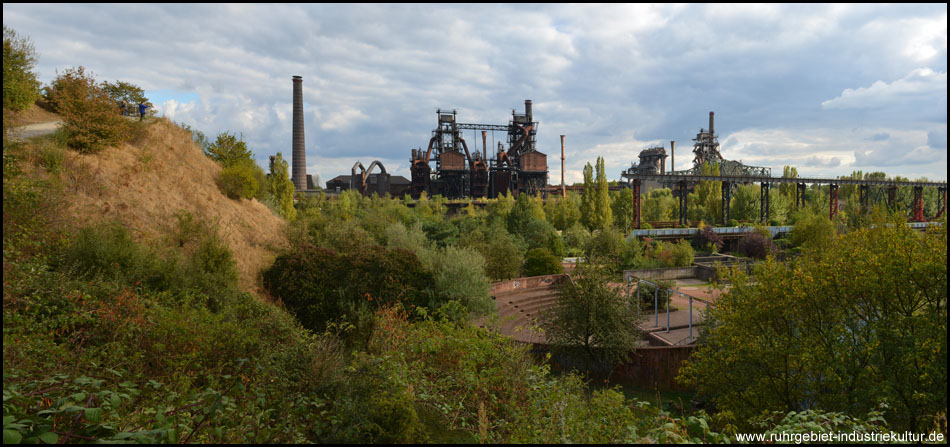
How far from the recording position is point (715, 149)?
91.6 m

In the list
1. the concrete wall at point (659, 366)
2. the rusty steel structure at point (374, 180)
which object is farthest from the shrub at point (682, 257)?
the rusty steel structure at point (374, 180)

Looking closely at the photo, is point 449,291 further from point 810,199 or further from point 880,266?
point 810,199

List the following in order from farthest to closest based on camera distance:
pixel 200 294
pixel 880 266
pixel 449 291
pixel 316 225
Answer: pixel 316 225
pixel 449 291
pixel 200 294
pixel 880 266

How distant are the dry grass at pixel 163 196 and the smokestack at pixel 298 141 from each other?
26.9 m

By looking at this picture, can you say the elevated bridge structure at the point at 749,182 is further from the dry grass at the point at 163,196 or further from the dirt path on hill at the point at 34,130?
the dirt path on hill at the point at 34,130

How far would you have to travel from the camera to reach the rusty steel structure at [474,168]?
73.8 m

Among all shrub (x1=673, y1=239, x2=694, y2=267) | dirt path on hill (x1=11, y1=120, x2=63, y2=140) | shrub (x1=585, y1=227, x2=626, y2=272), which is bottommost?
shrub (x1=673, y1=239, x2=694, y2=267)

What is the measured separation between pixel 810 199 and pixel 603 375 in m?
76.4

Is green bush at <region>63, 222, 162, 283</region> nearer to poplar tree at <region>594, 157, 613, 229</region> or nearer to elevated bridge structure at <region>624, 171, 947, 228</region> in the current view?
poplar tree at <region>594, 157, 613, 229</region>

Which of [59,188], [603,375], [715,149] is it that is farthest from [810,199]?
[59,188]

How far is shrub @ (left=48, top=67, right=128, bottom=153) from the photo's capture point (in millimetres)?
17984

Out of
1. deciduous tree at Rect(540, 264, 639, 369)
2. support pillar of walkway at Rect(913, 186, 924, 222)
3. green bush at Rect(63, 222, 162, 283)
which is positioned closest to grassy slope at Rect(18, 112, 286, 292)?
green bush at Rect(63, 222, 162, 283)

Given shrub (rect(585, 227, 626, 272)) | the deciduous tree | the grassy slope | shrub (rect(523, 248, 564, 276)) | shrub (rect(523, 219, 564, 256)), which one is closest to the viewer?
the deciduous tree

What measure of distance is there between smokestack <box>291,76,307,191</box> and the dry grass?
26907 mm
